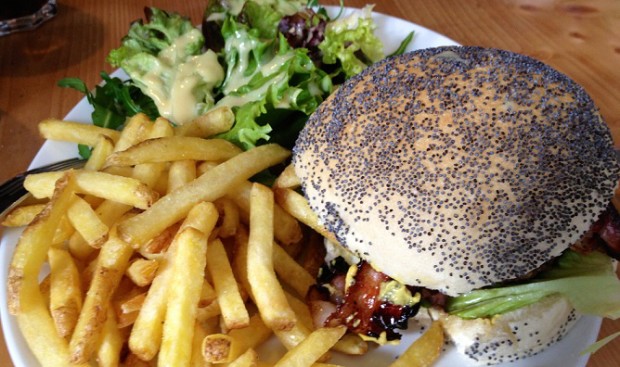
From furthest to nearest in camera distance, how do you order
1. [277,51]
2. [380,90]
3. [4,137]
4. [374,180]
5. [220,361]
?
1. [4,137]
2. [277,51]
3. [380,90]
4. [374,180]
5. [220,361]

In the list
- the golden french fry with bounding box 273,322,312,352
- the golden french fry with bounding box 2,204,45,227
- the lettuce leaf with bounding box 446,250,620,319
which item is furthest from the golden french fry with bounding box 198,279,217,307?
the lettuce leaf with bounding box 446,250,620,319

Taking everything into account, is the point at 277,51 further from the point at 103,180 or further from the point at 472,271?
the point at 472,271

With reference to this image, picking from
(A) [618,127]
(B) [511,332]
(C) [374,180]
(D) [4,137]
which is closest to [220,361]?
(C) [374,180]

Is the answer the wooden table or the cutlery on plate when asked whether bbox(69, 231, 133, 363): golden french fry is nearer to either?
the cutlery on plate

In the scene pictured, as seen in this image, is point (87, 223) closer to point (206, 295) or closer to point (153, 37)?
point (206, 295)

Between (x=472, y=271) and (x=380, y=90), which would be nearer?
(x=472, y=271)

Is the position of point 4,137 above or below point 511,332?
below
